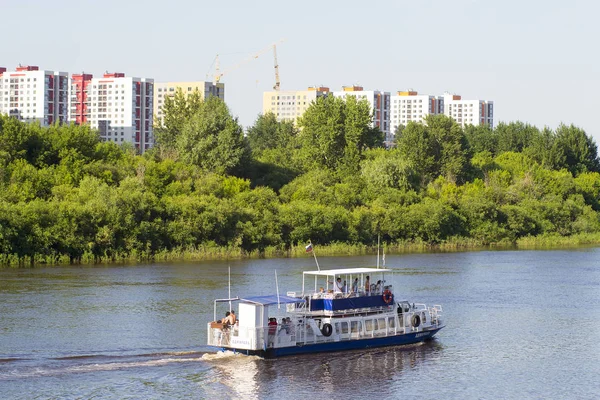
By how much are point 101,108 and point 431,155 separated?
95775 mm

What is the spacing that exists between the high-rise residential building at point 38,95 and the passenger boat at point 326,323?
144094mm

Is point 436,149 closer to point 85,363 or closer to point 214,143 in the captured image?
point 214,143

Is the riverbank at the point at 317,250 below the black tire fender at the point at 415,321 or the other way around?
the other way around

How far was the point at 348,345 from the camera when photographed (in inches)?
1479

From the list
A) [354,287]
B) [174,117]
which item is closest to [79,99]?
[174,117]

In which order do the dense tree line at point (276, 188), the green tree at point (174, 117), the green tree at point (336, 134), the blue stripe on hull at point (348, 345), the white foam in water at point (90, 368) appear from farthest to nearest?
the green tree at point (336, 134), the green tree at point (174, 117), the dense tree line at point (276, 188), the blue stripe on hull at point (348, 345), the white foam in water at point (90, 368)

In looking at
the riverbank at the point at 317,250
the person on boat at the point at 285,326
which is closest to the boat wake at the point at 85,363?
the person on boat at the point at 285,326

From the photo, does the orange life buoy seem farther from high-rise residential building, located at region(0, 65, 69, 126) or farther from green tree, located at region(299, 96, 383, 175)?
high-rise residential building, located at region(0, 65, 69, 126)

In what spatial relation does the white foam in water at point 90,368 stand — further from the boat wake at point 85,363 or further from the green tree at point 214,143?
the green tree at point 214,143

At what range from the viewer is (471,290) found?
2207 inches

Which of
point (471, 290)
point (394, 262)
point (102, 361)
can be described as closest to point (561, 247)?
point (394, 262)

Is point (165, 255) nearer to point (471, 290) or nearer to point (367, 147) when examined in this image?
point (471, 290)

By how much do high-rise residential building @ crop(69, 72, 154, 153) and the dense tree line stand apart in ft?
226

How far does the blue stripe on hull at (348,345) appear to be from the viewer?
1403 inches
